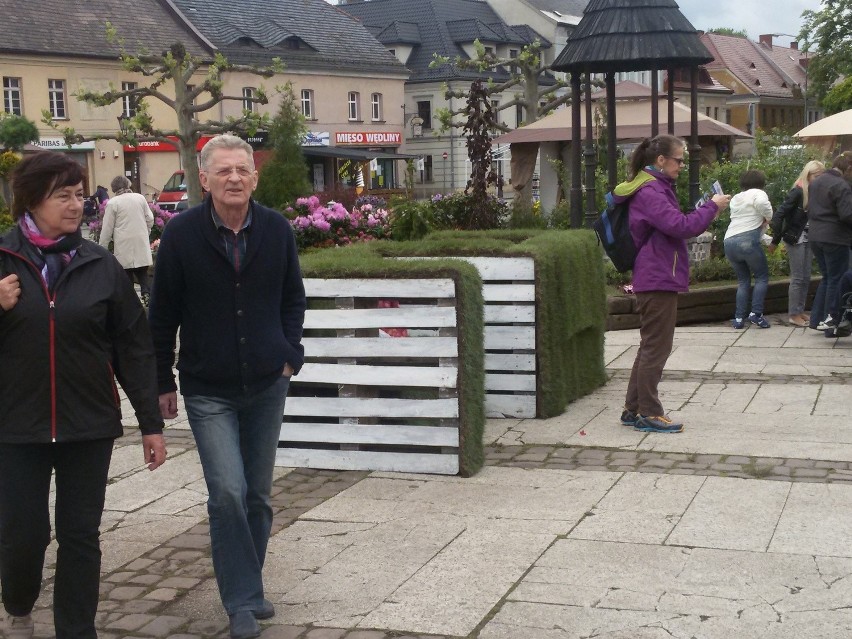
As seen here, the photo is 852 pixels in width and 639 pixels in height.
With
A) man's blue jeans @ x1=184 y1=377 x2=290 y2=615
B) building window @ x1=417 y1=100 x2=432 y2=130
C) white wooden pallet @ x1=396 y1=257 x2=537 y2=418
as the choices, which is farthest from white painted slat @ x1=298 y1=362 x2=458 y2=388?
building window @ x1=417 y1=100 x2=432 y2=130

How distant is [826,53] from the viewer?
234 feet

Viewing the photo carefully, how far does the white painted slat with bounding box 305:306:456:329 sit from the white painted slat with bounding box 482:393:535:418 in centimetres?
164

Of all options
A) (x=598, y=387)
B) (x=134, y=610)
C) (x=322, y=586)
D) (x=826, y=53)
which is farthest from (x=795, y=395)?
(x=826, y=53)

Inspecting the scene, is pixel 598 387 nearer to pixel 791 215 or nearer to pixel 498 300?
pixel 498 300

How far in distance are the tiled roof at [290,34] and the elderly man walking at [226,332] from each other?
5015 centimetres

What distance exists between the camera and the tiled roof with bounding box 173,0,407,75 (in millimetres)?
54719

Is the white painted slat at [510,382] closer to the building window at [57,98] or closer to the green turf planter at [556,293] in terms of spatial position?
the green turf planter at [556,293]

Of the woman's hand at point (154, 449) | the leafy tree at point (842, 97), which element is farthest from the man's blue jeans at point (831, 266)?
the leafy tree at point (842, 97)

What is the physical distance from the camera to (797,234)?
40.3 feet

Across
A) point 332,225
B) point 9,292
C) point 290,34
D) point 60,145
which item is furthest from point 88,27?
point 9,292

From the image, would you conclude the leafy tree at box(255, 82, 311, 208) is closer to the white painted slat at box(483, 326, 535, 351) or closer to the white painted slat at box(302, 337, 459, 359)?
the white painted slat at box(483, 326, 535, 351)

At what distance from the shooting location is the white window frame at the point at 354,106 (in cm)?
Answer: 6041

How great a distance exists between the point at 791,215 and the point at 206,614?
354 inches

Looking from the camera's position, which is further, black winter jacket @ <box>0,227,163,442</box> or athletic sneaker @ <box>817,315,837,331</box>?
athletic sneaker @ <box>817,315,837,331</box>
